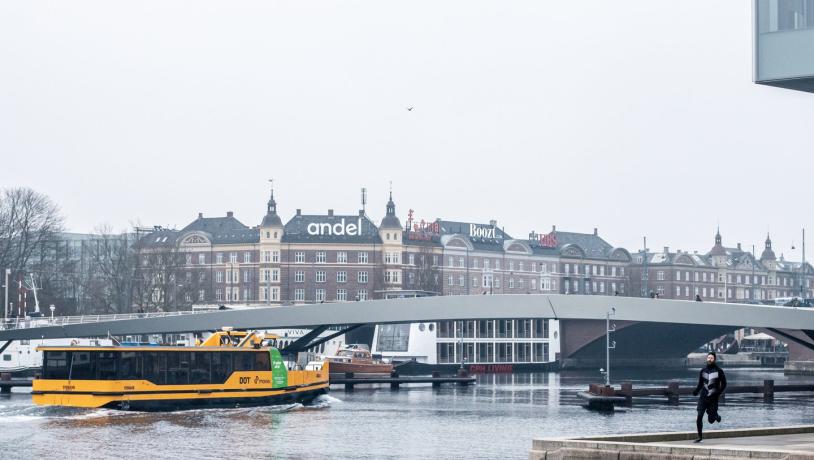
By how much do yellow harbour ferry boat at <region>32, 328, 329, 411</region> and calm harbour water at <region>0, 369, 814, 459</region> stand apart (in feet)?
2.50

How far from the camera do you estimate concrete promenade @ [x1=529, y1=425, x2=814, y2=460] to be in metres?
25.3

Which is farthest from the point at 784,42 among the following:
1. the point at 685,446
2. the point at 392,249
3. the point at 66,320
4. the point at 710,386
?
the point at 392,249

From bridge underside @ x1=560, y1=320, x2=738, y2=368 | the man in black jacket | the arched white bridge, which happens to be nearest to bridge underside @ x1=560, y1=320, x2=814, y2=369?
bridge underside @ x1=560, y1=320, x2=738, y2=368

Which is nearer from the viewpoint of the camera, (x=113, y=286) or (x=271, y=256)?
(x=113, y=286)

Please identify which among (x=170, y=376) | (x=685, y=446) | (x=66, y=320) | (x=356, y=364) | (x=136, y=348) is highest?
(x=66, y=320)

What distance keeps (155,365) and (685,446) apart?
131 feet

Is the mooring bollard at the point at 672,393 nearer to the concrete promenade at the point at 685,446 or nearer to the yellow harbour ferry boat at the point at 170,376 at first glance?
the yellow harbour ferry boat at the point at 170,376

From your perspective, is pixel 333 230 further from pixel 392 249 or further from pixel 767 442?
pixel 767 442

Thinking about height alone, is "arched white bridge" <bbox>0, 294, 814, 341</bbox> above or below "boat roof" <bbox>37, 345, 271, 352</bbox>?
above

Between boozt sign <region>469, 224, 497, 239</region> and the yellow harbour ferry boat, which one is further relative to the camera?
boozt sign <region>469, 224, 497, 239</region>

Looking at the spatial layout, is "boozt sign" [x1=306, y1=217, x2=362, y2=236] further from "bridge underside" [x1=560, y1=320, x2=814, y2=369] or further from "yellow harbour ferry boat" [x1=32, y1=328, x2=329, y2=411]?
"yellow harbour ferry boat" [x1=32, y1=328, x2=329, y2=411]

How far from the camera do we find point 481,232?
185000mm

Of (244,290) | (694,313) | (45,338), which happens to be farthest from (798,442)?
(244,290)

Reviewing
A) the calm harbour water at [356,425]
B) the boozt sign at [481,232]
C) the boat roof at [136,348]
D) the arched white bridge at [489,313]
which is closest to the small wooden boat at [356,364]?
the arched white bridge at [489,313]
